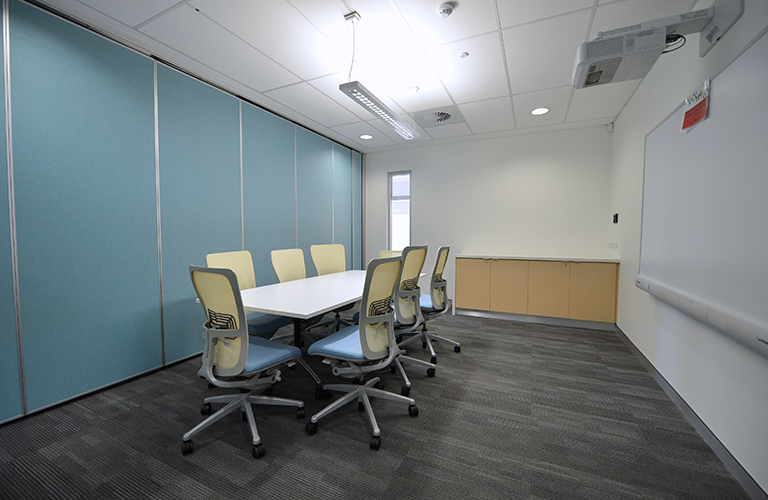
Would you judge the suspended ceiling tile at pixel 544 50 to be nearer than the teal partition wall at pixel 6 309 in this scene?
No

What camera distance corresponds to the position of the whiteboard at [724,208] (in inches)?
56.8

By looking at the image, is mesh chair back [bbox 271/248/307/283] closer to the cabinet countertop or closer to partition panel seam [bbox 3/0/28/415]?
partition panel seam [bbox 3/0/28/415]

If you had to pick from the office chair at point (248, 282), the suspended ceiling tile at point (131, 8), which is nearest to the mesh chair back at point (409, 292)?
the office chair at point (248, 282)

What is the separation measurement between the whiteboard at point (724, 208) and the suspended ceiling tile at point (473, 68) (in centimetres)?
152

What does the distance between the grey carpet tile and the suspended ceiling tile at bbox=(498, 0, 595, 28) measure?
2951mm

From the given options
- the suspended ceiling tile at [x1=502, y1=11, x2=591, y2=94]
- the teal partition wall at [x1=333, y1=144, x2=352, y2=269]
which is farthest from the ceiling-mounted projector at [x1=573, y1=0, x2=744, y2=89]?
the teal partition wall at [x1=333, y1=144, x2=352, y2=269]

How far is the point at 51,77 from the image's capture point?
2.24 m

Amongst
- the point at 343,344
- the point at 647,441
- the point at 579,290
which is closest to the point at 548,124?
the point at 579,290

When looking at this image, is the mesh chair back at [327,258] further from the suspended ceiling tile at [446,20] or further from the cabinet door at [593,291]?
the cabinet door at [593,291]

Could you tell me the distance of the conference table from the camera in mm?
1969

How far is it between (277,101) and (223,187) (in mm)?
1305

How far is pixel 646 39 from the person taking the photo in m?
1.91

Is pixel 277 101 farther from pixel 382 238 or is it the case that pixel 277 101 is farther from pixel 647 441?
pixel 647 441

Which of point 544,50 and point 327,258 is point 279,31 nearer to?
point 544,50
